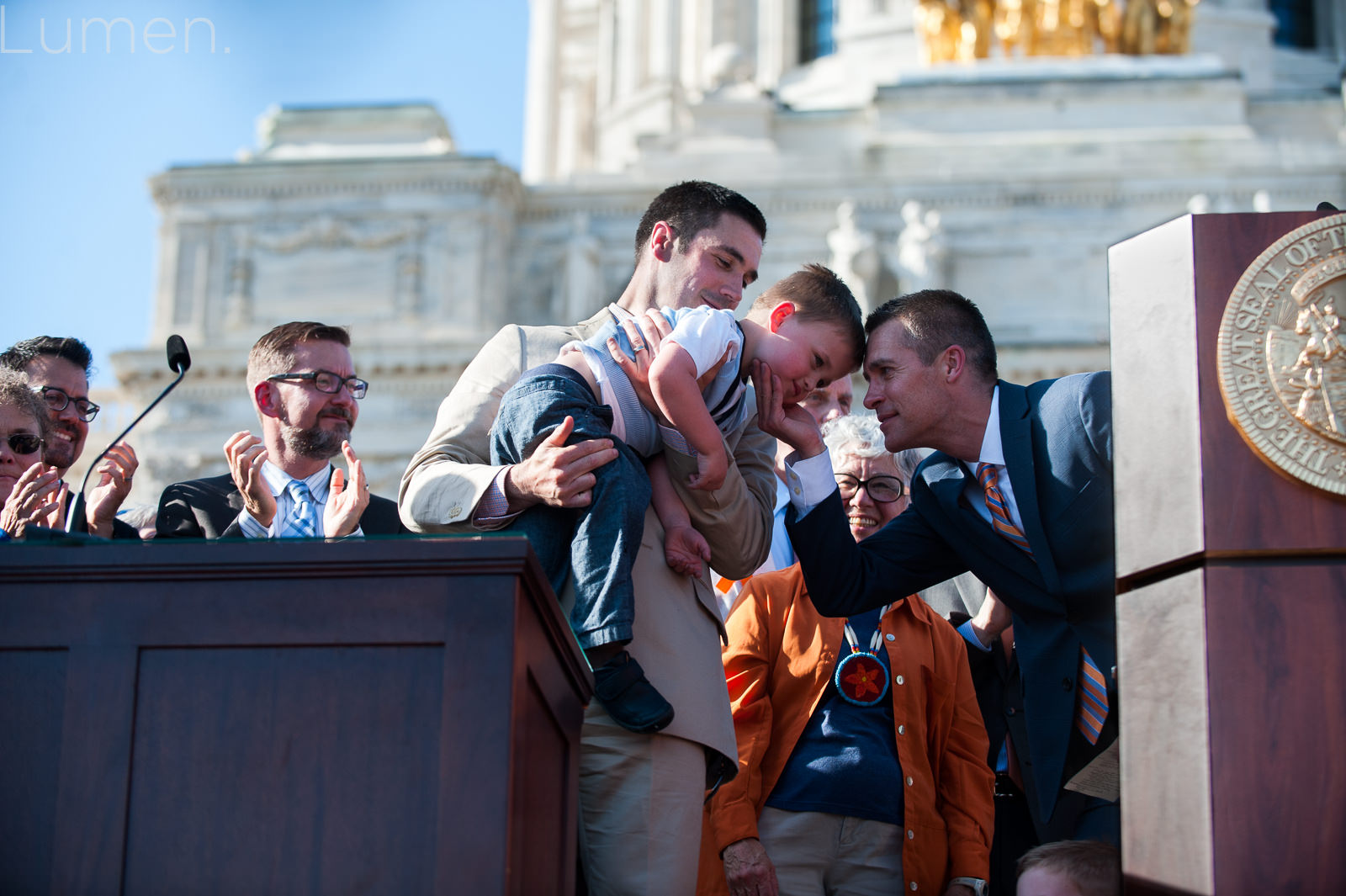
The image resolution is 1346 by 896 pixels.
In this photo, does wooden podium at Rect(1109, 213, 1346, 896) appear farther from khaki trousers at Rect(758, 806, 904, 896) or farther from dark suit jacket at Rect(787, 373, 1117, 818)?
khaki trousers at Rect(758, 806, 904, 896)

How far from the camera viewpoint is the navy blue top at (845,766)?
4.46 metres

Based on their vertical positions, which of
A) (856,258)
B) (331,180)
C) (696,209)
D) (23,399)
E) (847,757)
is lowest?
(847,757)

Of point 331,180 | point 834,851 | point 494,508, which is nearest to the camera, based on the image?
point 494,508

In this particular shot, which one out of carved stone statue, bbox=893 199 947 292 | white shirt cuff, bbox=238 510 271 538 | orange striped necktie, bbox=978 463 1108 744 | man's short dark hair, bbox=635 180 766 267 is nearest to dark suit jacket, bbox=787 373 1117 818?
orange striped necktie, bbox=978 463 1108 744

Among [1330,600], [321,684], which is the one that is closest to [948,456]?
[1330,600]

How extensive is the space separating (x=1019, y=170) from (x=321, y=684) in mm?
18753

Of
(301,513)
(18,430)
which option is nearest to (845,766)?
(301,513)

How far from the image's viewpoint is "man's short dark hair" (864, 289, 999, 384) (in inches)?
180

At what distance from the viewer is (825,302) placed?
448cm

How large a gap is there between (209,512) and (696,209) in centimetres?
168

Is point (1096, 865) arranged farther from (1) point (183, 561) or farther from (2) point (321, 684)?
(1) point (183, 561)

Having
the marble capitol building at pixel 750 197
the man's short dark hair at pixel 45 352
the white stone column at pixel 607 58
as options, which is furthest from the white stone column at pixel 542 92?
the man's short dark hair at pixel 45 352

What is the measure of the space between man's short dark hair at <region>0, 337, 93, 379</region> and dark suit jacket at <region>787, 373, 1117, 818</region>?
7.91ft

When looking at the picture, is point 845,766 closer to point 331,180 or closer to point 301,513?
point 301,513
